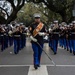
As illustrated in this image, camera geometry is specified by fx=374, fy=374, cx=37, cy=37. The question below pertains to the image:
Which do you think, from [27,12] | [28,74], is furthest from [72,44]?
[27,12]

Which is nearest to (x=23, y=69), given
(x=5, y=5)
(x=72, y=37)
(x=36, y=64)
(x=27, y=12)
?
(x=36, y=64)

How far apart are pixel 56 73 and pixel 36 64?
1282 millimetres

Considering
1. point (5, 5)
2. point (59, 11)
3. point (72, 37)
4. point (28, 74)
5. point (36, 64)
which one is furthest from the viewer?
point (5, 5)

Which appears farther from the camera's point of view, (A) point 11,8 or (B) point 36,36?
(A) point 11,8

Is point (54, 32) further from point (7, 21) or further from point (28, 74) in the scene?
point (7, 21)

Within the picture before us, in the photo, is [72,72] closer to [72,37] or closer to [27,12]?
[72,37]

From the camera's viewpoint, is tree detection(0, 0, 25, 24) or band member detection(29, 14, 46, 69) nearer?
band member detection(29, 14, 46, 69)

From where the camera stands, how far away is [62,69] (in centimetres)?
1376

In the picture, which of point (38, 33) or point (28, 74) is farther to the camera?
point (38, 33)

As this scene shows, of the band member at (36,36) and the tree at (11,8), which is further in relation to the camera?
the tree at (11,8)

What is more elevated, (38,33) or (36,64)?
(38,33)

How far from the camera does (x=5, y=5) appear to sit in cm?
5338

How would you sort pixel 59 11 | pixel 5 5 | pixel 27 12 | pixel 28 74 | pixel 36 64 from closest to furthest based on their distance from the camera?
pixel 28 74, pixel 36 64, pixel 59 11, pixel 5 5, pixel 27 12

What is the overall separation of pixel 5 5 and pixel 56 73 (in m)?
41.4
